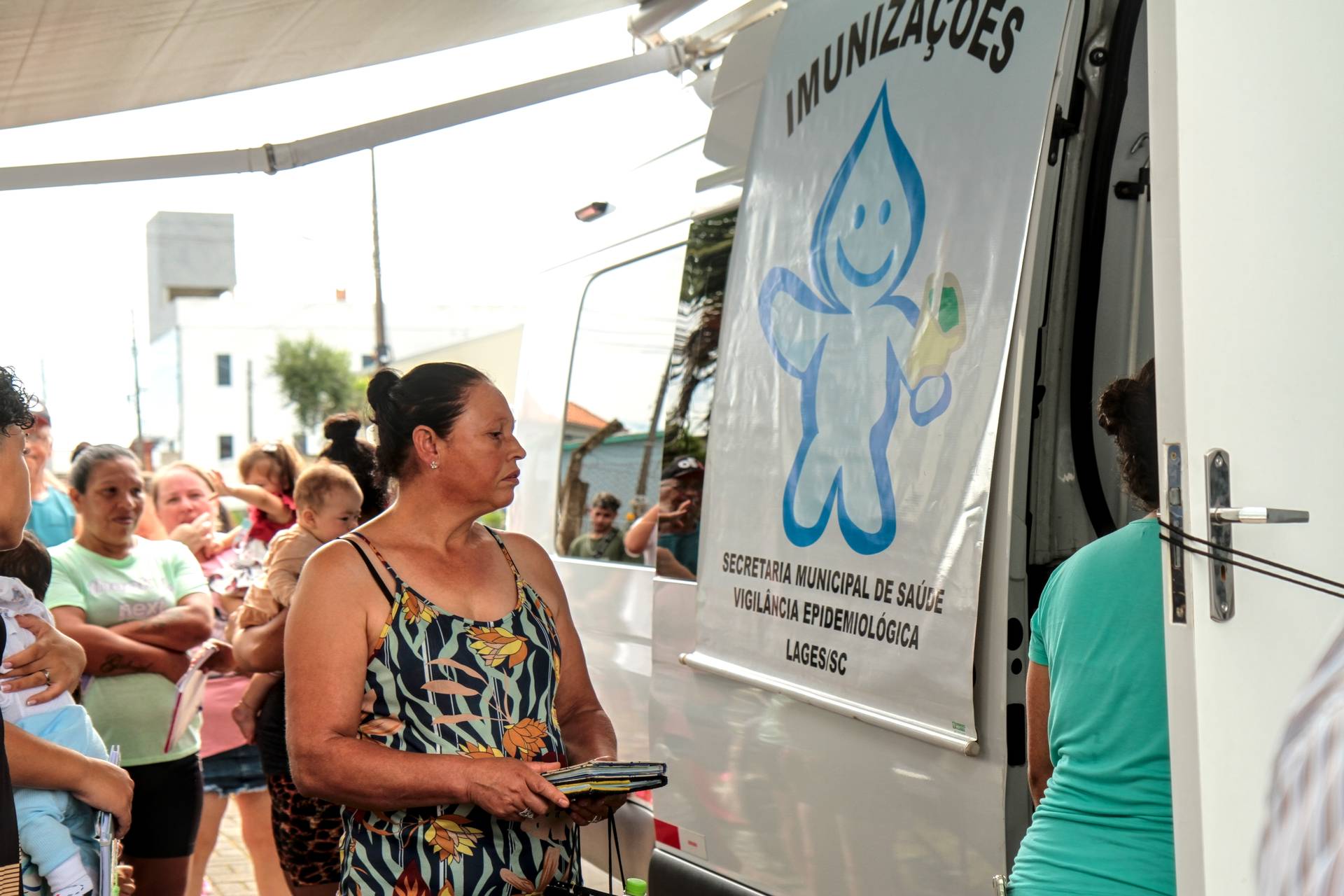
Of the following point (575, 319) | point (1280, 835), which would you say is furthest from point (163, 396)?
point (1280, 835)

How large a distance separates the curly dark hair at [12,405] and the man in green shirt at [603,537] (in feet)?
7.47

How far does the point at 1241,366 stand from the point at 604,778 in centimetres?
124

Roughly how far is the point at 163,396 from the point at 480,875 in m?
71.6

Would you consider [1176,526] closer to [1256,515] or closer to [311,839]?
[1256,515]

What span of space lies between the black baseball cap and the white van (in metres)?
0.06

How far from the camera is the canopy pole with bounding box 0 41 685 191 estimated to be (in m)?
4.92

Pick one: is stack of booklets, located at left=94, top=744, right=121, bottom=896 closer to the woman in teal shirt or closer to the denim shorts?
the woman in teal shirt

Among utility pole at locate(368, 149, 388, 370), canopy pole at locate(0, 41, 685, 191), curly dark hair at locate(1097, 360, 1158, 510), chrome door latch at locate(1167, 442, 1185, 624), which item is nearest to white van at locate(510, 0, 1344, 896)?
chrome door latch at locate(1167, 442, 1185, 624)

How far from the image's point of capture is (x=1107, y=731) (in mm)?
2221

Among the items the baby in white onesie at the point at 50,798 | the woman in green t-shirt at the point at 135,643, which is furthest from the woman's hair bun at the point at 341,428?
the baby in white onesie at the point at 50,798

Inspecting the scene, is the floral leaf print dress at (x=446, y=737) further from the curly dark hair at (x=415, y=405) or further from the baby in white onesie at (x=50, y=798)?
the baby in white onesie at (x=50, y=798)

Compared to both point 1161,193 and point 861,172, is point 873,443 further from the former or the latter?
→ point 1161,193

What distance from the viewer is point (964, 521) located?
8.46 feet

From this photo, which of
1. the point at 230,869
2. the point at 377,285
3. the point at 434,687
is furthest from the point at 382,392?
the point at 377,285
